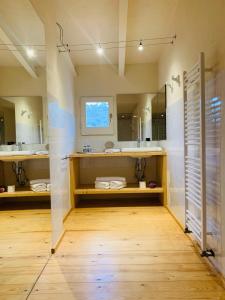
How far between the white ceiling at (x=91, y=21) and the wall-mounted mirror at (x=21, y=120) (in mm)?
318

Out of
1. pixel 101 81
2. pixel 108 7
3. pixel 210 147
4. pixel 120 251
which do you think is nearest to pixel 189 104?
pixel 210 147

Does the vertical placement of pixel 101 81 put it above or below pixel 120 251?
above

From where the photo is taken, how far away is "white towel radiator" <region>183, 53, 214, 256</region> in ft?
6.52

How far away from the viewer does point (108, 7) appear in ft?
8.82

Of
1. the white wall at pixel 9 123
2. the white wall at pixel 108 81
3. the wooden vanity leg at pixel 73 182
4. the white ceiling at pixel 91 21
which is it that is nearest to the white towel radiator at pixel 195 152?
the white ceiling at pixel 91 21

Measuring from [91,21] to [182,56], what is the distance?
1.18 metres

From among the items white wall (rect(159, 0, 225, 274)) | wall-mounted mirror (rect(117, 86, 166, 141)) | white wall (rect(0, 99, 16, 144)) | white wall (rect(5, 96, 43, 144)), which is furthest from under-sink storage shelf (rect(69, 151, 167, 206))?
white wall (rect(0, 99, 16, 144))

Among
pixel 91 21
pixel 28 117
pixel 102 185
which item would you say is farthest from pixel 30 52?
pixel 102 185

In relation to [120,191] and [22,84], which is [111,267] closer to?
[22,84]

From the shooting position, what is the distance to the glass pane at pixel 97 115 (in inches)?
176

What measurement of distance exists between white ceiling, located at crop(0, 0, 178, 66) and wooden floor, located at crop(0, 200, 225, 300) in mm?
1665

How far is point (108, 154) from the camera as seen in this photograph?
381 cm

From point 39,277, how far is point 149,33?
124 inches

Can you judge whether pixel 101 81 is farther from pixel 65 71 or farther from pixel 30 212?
pixel 30 212
